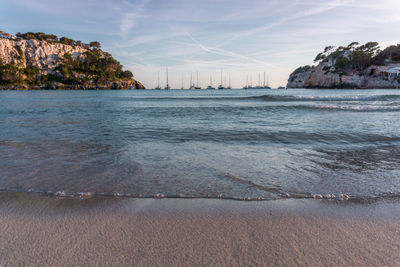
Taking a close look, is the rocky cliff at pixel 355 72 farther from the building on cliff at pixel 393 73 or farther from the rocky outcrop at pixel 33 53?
the rocky outcrop at pixel 33 53

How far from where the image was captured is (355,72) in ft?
241

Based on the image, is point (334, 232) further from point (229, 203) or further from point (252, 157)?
point (252, 157)

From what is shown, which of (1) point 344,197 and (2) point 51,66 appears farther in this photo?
(2) point 51,66

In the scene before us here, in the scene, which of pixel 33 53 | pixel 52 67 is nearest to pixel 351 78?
pixel 52 67

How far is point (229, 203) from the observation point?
2.77 m

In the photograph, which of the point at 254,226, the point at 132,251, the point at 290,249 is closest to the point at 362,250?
the point at 290,249

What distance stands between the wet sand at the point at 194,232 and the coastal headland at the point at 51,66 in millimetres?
110595

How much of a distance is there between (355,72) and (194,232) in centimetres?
9251

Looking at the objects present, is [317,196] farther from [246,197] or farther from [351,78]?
[351,78]

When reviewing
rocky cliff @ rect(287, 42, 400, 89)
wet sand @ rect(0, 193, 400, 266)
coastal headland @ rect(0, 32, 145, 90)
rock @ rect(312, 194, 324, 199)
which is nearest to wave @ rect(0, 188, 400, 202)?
rock @ rect(312, 194, 324, 199)

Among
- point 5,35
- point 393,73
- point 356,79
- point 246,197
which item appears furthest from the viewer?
point 5,35

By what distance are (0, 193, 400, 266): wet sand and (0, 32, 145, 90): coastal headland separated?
110595mm

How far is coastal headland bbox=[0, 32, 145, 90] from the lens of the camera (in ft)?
Result: 301

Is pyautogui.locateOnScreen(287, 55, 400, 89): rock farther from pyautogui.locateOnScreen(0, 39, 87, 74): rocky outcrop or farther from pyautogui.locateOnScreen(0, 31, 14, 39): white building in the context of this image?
pyautogui.locateOnScreen(0, 31, 14, 39): white building
